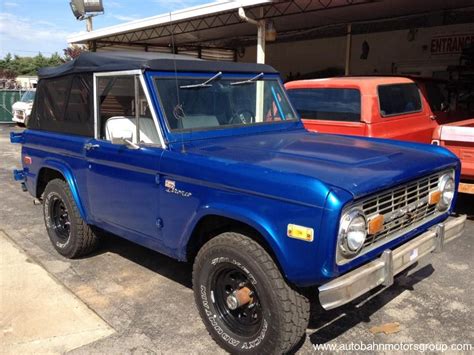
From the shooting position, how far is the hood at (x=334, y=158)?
8.40 feet

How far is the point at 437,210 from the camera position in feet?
11.1

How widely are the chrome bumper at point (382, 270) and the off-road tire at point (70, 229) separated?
269cm

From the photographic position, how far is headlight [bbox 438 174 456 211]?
131 inches

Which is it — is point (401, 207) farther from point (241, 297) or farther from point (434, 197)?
point (241, 297)

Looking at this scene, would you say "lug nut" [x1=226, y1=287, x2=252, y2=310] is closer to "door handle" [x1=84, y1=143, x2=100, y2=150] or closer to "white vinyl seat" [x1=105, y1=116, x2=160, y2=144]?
"white vinyl seat" [x1=105, y1=116, x2=160, y2=144]

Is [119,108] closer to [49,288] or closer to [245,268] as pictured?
[49,288]

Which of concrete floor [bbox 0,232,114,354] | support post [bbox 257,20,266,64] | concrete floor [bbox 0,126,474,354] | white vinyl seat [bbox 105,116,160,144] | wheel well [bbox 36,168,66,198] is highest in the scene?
support post [bbox 257,20,266,64]

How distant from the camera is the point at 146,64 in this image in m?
3.37

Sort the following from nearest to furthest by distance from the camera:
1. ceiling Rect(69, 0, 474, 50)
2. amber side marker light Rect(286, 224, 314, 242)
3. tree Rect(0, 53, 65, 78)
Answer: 1. amber side marker light Rect(286, 224, 314, 242)
2. ceiling Rect(69, 0, 474, 50)
3. tree Rect(0, 53, 65, 78)

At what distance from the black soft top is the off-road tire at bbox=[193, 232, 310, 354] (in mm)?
1433

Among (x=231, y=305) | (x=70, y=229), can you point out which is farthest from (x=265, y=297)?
(x=70, y=229)

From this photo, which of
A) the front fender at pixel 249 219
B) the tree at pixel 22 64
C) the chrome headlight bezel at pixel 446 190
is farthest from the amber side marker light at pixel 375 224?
the tree at pixel 22 64

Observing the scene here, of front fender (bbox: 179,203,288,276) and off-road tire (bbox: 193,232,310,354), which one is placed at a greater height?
front fender (bbox: 179,203,288,276)

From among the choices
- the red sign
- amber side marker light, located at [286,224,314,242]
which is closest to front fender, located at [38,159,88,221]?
amber side marker light, located at [286,224,314,242]
